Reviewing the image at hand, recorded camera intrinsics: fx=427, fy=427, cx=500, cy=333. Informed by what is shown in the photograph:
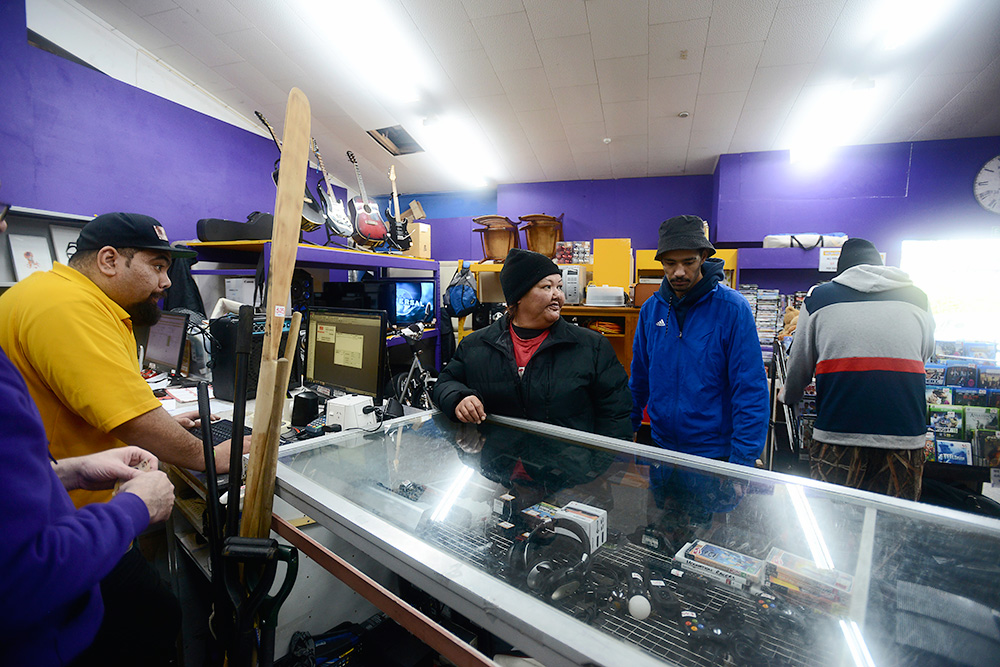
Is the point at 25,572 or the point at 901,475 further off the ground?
the point at 25,572

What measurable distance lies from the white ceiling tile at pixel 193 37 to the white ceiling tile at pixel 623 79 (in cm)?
347

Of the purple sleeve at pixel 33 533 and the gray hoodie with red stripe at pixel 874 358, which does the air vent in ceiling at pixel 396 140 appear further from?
the purple sleeve at pixel 33 533

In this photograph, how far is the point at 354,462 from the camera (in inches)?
52.9

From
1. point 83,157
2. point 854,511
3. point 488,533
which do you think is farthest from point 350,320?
point 83,157

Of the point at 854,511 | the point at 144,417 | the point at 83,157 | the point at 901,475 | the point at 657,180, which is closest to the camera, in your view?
the point at 854,511

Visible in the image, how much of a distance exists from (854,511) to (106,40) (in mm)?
5913

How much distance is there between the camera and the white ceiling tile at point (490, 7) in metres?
3.11

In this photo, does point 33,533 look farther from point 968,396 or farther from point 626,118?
point 626,118

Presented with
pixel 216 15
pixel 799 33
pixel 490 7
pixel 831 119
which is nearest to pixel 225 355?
pixel 490 7

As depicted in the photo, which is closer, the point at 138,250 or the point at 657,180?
the point at 138,250

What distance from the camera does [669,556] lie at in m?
0.86

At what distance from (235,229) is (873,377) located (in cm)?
377

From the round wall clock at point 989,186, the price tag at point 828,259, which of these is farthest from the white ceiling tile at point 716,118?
the round wall clock at point 989,186

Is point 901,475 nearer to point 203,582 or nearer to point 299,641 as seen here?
point 299,641
